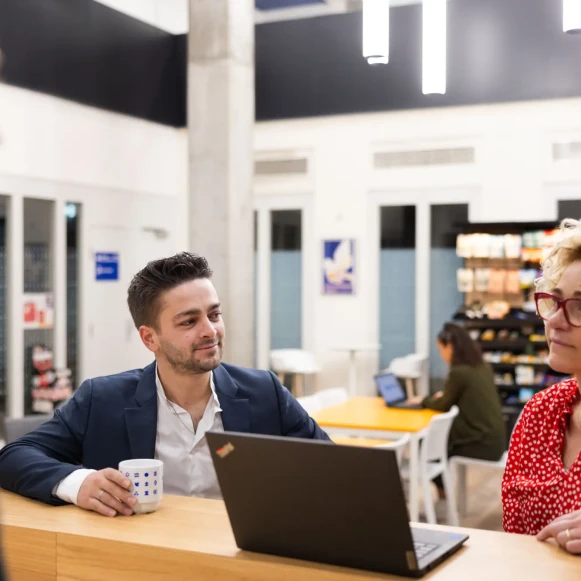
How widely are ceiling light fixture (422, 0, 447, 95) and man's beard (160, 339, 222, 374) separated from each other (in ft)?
6.90

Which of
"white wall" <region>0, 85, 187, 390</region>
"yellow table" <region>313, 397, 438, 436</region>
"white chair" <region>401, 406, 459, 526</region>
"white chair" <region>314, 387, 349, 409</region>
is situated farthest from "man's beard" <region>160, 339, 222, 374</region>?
"white wall" <region>0, 85, 187, 390</region>

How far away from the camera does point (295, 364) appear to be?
10219mm

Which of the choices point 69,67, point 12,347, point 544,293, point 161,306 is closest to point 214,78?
point 69,67

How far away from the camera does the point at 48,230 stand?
871cm

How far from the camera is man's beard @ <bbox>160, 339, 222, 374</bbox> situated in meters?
2.65

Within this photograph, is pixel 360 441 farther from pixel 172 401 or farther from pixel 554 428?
pixel 554 428

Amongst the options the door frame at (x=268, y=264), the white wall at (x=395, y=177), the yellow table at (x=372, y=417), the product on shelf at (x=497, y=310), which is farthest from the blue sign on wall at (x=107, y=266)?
the product on shelf at (x=497, y=310)

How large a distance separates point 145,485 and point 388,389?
193 inches

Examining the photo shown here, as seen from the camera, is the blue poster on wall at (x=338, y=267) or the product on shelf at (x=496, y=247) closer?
the product on shelf at (x=496, y=247)

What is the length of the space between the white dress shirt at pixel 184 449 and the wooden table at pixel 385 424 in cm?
335

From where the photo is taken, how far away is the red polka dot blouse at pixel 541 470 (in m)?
2.23

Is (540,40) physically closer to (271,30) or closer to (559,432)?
(271,30)

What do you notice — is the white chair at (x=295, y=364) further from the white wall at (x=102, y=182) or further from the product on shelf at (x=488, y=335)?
the product on shelf at (x=488, y=335)

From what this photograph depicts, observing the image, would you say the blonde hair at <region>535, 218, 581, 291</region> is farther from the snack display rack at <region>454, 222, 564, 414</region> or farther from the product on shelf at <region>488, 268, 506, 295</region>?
the product on shelf at <region>488, 268, 506, 295</region>
